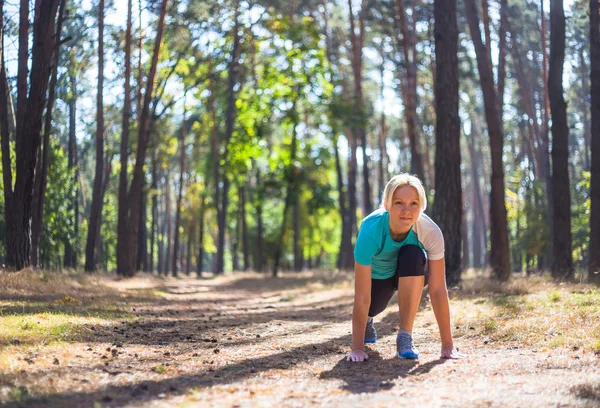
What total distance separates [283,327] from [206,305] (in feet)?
14.7

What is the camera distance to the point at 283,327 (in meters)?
9.33

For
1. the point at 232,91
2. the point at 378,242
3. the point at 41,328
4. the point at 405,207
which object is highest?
the point at 232,91

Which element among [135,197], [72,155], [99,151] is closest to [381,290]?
[135,197]

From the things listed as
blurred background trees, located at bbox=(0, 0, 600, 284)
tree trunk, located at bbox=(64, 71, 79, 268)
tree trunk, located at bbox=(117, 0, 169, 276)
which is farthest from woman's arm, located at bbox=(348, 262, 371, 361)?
tree trunk, located at bbox=(64, 71, 79, 268)

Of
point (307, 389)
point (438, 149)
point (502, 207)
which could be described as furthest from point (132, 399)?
point (502, 207)

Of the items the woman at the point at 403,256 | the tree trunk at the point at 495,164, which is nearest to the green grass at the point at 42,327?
the woman at the point at 403,256

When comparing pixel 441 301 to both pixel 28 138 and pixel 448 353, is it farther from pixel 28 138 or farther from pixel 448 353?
pixel 28 138

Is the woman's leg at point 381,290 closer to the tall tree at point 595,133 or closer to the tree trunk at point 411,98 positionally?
the tall tree at point 595,133

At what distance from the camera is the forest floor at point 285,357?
4312 mm

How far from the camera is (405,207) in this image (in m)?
5.62

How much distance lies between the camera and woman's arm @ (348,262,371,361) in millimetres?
5801

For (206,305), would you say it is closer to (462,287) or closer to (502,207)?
(462,287)

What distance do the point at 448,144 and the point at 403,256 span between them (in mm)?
7984

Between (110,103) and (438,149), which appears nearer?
(438,149)
